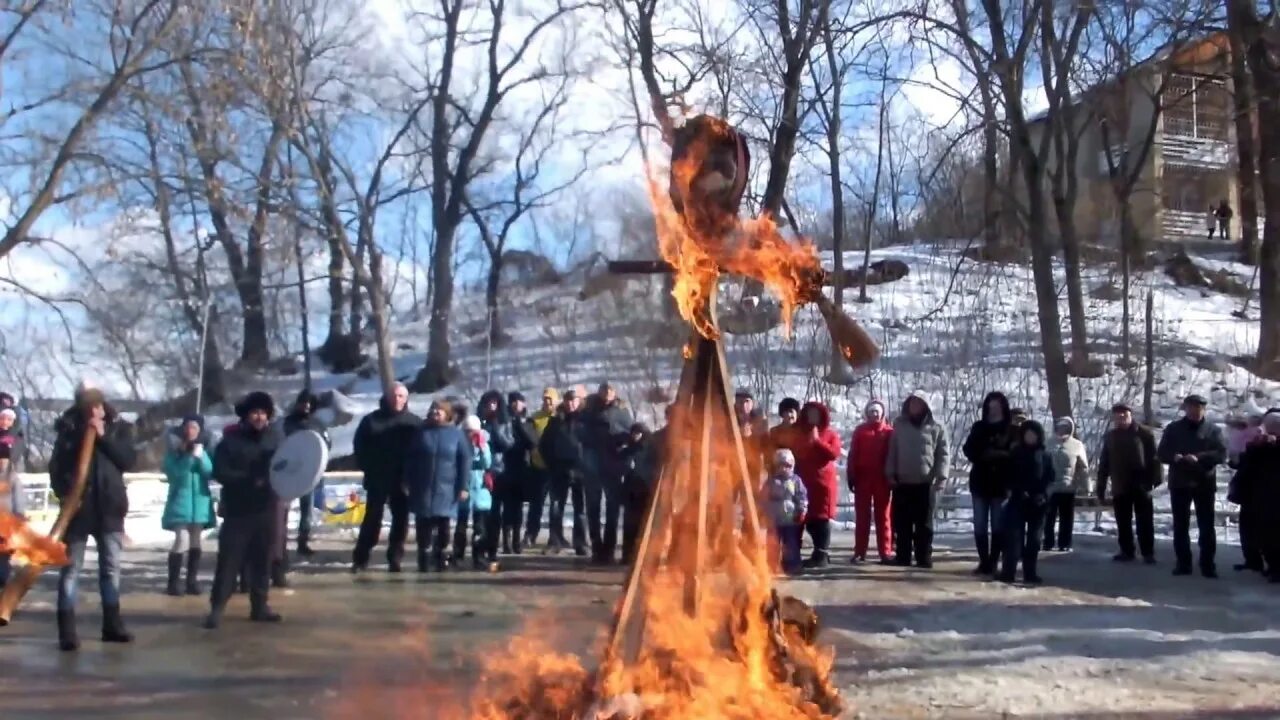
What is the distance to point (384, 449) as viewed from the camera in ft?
40.5

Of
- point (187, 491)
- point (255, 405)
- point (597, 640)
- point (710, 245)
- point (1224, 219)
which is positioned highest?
point (1224, 219)

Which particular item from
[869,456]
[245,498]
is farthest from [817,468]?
[245,498]

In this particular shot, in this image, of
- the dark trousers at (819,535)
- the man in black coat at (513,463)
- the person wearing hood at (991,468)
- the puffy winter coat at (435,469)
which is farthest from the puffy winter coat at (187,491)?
the person wearing hood at (991,468)

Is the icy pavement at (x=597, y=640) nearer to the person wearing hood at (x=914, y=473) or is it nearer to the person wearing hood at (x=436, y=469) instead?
the person wearing hood at (x=914, y=473)

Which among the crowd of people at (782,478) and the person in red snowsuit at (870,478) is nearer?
the crowd of people at (782,478)

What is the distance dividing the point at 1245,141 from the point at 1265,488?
14562 millimetres

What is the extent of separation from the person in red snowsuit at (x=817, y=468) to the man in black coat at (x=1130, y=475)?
2.80 metres

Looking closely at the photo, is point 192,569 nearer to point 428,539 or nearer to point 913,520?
point 428,539

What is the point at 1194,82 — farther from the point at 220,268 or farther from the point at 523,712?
the point at 220,268

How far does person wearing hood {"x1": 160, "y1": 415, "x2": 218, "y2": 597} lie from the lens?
10.8 m

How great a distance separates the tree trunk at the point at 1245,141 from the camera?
19406mm

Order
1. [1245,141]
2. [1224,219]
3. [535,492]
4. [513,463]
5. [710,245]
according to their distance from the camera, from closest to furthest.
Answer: [710,245] < [513,463] < [535,492] < [1245,141] < [1224,219]

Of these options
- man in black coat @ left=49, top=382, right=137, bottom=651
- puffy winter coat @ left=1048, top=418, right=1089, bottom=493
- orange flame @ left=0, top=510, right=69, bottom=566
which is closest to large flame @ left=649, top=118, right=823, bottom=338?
orange flame @ left=0, top=510, right=69, bottom=566

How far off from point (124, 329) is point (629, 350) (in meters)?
10.3
